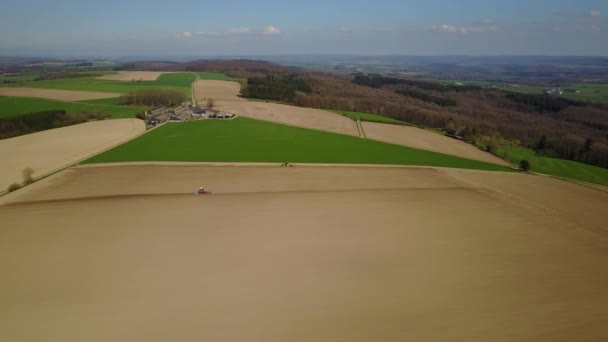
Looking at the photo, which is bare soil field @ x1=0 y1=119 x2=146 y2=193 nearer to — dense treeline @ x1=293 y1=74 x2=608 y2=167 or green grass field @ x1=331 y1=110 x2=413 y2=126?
green grass field @ x1=331 y1=110 x2=413 y2=126

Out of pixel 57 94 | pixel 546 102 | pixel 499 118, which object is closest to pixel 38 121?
pixel 57 94

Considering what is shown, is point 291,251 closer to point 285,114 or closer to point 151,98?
point 285,114

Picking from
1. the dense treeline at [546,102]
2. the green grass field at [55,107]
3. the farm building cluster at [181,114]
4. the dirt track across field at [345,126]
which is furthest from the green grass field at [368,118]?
the dense treeline at [546,102]

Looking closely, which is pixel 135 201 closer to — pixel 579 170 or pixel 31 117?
pixel 31 117

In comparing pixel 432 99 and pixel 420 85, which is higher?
pixel 420 85

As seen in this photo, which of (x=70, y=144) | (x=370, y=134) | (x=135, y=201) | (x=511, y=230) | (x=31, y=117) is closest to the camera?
(x=511, y=230)

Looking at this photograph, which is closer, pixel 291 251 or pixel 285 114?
pixel 291 251

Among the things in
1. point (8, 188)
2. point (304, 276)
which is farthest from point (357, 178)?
point (8, 188)

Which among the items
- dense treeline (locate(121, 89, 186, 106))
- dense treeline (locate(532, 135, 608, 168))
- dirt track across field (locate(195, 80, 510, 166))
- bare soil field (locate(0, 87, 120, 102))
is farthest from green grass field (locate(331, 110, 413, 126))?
bare soil field (locate(0, 87, 120, 102))
